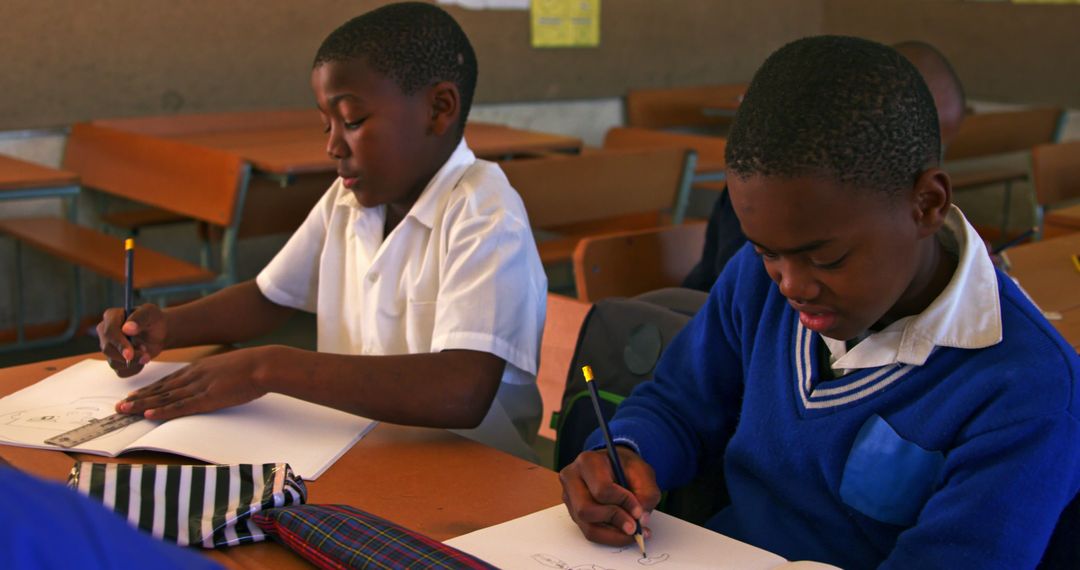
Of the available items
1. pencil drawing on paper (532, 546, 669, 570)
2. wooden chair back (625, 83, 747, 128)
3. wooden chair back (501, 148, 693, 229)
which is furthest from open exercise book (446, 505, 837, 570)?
wooden chair back (625, 83, 747, 128)

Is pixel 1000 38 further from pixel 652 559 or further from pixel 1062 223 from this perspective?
pixel 652 559

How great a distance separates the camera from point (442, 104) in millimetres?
1600

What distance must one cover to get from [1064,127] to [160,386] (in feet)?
16.7

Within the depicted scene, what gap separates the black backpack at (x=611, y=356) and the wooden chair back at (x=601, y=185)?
4.32 ft

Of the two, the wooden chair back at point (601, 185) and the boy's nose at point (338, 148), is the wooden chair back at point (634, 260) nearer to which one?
the wooden chair back at point (601, 185)

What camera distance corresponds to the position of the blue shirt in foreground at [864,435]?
93 cm

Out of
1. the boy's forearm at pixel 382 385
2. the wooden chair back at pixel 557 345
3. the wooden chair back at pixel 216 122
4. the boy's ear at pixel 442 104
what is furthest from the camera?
the wooden chair back at pixel 216 122

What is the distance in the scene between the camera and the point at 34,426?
1.29m

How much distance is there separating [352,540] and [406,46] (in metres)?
0.84

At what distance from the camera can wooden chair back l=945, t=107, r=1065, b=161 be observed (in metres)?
4.98

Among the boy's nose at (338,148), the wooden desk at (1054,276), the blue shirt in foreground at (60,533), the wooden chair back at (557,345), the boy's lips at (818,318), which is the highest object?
the blue shirt in foreground at (60,533)

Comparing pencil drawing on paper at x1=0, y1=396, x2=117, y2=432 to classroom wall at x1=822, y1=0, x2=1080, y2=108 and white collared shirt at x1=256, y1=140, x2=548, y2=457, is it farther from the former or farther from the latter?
classroom wall at x1=822, y1=0, x2=1080, y2=108

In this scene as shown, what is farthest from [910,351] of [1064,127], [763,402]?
[1064,127]

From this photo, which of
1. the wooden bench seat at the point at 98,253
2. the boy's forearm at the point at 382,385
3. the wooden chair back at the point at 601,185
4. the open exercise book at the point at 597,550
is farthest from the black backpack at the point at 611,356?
the wooden bench seat at the point at 98,253
